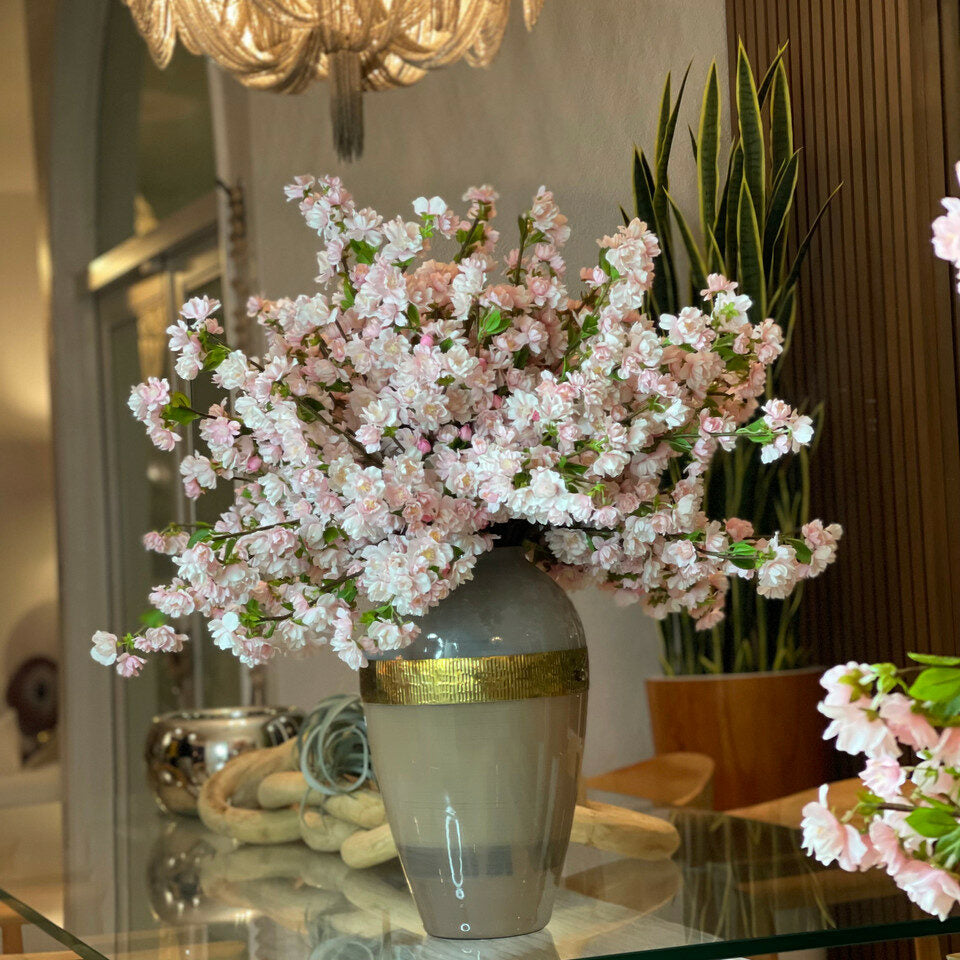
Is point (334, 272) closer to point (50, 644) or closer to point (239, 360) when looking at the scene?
point (239, 360)

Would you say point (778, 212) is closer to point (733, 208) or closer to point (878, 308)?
point (733, 208)

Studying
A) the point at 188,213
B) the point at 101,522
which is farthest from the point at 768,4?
the point at 101,522

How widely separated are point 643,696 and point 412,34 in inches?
51.8

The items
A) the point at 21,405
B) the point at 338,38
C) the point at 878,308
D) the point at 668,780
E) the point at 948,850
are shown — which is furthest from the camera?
the point at 21,405

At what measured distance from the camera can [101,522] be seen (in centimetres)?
326

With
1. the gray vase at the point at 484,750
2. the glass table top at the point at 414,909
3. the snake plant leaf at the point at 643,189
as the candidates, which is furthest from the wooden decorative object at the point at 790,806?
the snake plant leaf at the point at 643,189

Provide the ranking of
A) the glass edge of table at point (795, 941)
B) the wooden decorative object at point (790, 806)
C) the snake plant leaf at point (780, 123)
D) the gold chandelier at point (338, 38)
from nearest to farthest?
the glass edge of table at point (795, 941)
the wooden decorative object at point (790, 806)
the snake plant leaf at point (780, 123)
the gold chandelier at point (338, 38)

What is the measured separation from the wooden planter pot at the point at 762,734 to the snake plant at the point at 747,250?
4 cm

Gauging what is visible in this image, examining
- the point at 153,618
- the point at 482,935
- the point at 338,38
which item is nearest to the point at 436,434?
the point at 482,935

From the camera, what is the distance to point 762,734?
6.51 ft

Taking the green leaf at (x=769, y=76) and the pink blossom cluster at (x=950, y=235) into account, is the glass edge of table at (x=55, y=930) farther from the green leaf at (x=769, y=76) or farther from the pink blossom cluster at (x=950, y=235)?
the green leaf at (x=769, y=76)

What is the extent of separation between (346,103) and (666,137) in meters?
0.96

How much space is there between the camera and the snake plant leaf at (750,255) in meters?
1.85

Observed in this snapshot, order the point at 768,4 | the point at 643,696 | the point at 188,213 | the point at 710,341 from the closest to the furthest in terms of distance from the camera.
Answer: the point at 710,341 → the point at 768,4 → the point at 643,696 → the point at 188,213
